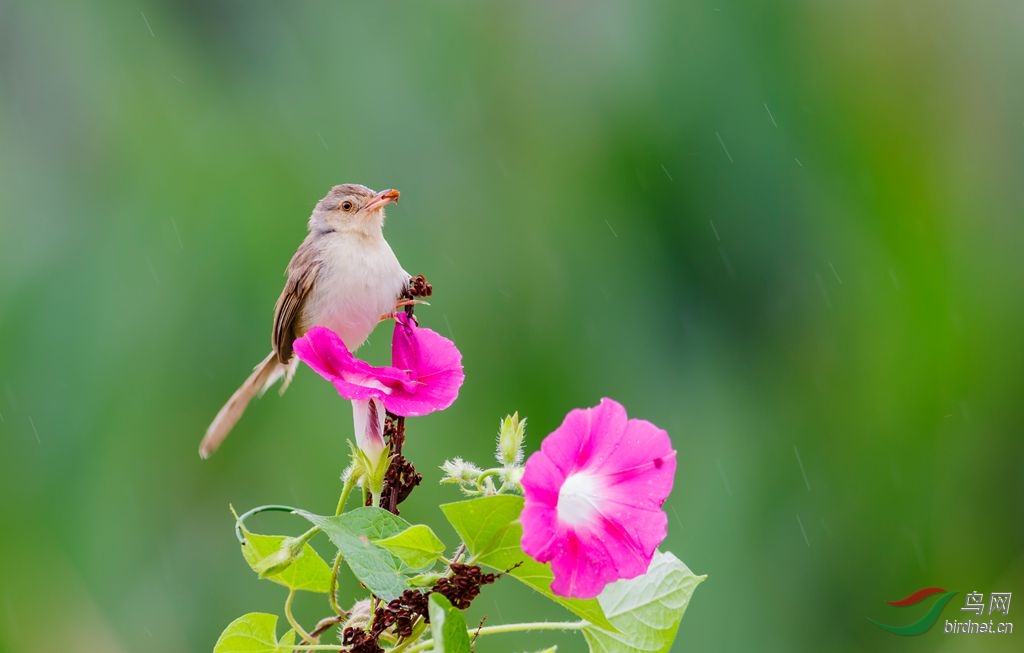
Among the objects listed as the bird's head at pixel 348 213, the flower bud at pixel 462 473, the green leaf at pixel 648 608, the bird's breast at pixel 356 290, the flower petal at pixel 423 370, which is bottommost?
the green leaf at pixel 648 608

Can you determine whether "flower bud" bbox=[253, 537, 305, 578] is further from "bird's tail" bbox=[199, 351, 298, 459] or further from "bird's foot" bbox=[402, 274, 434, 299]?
"bird's tail" bbox=[199, 351, 298, 459]

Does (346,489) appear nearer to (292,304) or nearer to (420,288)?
(420,288)

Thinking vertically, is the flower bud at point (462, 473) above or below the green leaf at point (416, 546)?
above

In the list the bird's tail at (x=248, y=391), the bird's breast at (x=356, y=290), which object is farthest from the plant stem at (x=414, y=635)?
the bird's tail at (x=248, y=391)

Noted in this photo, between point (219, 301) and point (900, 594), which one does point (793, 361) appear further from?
point (219, 301)

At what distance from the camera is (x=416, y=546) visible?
92 centimetres

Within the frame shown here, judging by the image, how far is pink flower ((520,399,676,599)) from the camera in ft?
3.03

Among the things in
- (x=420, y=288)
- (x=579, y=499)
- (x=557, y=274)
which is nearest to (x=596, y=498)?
(x=579, y=499)

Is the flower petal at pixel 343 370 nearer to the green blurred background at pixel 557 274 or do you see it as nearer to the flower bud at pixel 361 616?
the flower bud at pixel 361 616

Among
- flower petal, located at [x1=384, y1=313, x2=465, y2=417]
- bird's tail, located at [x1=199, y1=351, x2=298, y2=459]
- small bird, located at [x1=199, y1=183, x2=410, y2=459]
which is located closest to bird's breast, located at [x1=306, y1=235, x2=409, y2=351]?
small bird, located at [x1=199, y1=183, x2=410, y2=459]

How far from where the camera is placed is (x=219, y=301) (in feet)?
14.8

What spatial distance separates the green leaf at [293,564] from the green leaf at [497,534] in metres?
0.16

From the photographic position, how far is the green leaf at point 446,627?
2.82 feet

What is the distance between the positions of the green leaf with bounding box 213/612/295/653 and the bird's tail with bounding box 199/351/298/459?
1.92ft
